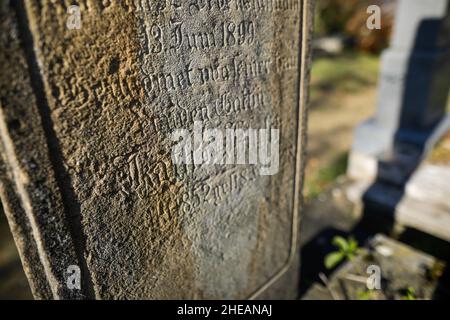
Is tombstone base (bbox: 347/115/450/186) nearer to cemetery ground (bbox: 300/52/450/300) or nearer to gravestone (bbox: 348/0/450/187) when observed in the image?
gravestone (bbox: 348/0/450/187)

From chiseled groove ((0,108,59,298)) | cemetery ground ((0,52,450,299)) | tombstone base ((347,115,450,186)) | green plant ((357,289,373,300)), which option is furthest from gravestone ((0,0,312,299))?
tombstone base ((347,115,450,186))

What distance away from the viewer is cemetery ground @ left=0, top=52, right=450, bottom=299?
6.48ft

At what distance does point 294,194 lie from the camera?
1.86 metres

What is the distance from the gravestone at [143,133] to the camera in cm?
91

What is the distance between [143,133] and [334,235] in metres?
2.38

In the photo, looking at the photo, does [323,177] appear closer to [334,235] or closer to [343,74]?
[334,235]

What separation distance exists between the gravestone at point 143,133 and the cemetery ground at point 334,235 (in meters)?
0.76

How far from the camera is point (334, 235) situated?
9.75ft

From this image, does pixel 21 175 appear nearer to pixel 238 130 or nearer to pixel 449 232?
pixel 238 130

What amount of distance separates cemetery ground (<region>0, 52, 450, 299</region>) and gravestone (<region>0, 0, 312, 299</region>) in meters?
0.76

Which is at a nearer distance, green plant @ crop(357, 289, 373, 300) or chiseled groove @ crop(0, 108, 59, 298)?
chiseled groove @ crop(0, 108, 59, 298)

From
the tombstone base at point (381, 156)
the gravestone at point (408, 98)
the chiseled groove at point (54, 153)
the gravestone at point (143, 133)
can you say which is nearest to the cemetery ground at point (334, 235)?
the tombstone base at point (381, 156)

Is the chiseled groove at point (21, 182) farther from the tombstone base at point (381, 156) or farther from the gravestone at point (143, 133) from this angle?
the tombstone base at point (381, 156)

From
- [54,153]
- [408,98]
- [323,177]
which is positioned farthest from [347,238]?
[54,153]
